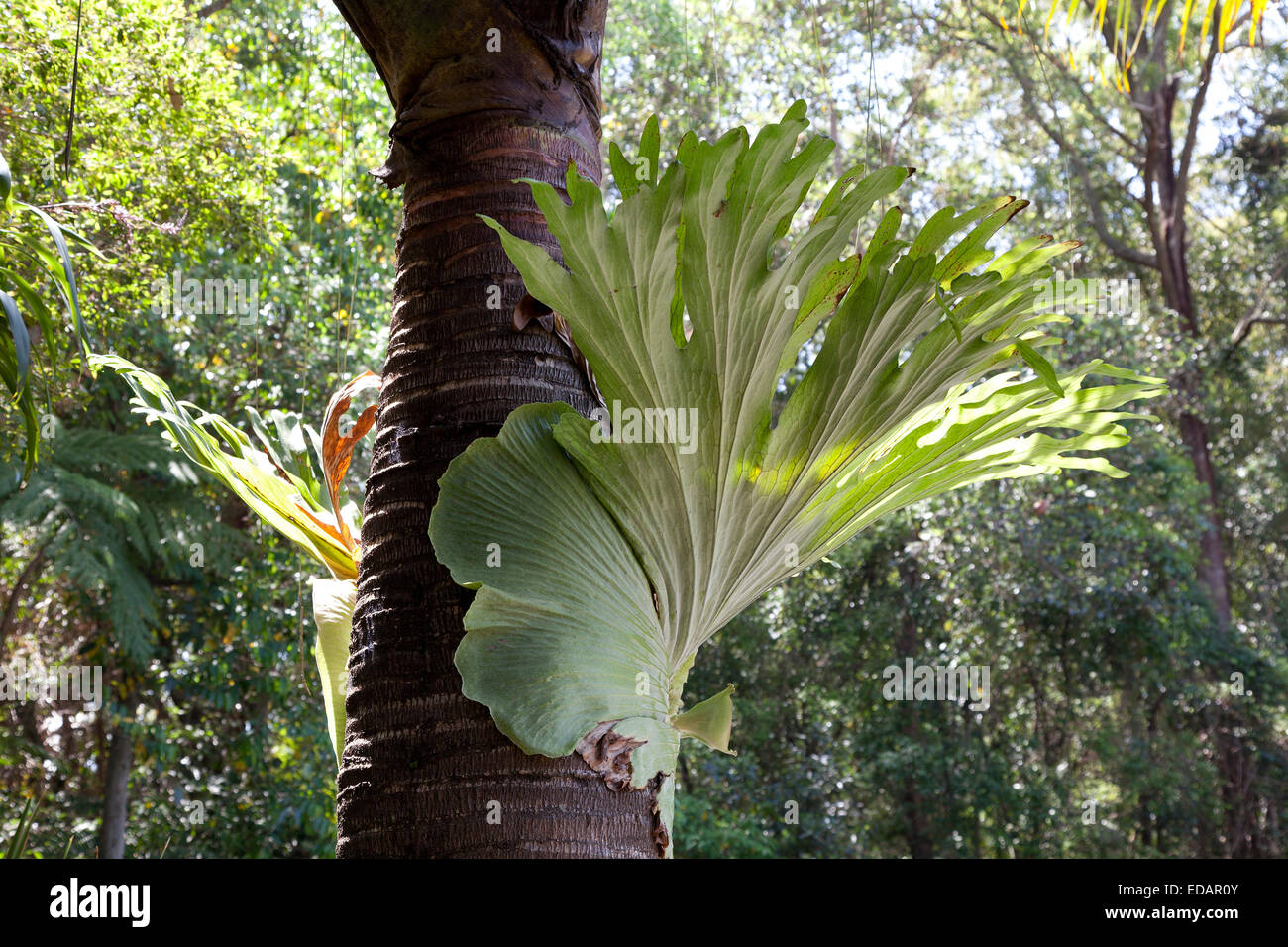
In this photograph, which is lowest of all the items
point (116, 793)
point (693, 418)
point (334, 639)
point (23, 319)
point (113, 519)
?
point (116, 793)

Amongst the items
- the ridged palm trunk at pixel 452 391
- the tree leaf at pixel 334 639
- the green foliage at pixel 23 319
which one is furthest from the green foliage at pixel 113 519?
the ridged palm trunk at pixel 452 391

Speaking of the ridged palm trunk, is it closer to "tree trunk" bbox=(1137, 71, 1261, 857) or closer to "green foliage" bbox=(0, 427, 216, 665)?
"green foliage" bbox=(0, 427, 216, 665)

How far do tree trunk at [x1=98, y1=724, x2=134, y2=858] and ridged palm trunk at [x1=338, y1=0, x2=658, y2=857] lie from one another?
14.7ft

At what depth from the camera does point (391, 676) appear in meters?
0.90

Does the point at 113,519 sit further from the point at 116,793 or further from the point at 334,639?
the point at 334,639

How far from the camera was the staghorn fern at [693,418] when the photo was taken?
85 centimetres

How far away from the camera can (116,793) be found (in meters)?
4.89

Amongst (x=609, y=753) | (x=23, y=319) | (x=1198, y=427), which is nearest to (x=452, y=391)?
(x=609, y=753)

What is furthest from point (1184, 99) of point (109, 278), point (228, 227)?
point (109, 278)

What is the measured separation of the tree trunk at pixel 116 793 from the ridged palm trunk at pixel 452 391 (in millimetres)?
4491

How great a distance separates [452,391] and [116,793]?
474 cm

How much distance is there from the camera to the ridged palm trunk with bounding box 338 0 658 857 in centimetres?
85
